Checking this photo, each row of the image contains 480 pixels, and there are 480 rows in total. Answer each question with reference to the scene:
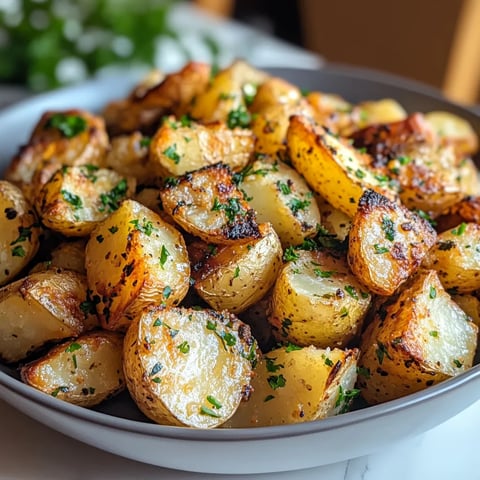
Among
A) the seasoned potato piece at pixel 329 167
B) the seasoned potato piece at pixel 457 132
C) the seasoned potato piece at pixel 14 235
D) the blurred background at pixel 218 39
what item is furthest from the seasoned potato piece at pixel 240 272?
the blurred background at pixel 218 39

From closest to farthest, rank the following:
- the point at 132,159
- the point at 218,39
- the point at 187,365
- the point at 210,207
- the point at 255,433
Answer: the point at 255,433, the point at 187,365, the point at 210,207, the point at 132,159, the point at 218,39

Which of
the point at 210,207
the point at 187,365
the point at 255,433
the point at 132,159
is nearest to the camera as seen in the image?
the point at 255,433

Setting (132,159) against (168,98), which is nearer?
(132,159)

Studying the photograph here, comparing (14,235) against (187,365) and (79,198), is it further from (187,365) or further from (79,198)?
(187,365)

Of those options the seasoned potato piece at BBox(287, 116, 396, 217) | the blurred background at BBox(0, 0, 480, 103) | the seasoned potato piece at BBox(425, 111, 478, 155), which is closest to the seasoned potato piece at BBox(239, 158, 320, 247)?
the seasoned potato piece at BBox(287, 116, 396, 217)

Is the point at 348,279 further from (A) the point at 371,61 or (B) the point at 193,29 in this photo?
(A) the point at 371,61

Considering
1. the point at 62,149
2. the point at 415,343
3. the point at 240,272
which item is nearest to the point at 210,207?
the point at 240,272

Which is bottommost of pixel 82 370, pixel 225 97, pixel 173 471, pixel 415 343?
pixel 173 471

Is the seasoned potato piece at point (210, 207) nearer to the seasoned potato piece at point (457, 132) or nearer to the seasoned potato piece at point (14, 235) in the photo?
the seasoned potato piece at point (14, 235)
